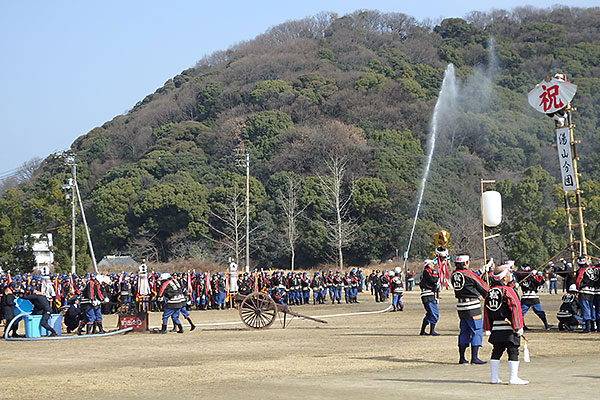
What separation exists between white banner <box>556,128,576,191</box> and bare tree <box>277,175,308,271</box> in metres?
38.6

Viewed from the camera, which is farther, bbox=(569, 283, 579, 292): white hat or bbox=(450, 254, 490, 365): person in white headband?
bbox=(569, 283, 579, 292): white hat

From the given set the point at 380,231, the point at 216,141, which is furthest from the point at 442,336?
the point at 216,141

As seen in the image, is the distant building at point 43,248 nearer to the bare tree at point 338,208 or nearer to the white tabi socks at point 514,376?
the bare tree at point 338,208

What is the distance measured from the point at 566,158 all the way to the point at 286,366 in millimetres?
9185

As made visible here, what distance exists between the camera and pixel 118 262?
6269 centimetres

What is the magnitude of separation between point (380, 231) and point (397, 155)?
939 cm

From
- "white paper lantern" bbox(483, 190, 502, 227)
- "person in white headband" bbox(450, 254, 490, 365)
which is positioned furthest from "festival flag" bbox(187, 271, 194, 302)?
"person in white headband" bbox(450, 254, 490, 365)

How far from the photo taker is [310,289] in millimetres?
38219

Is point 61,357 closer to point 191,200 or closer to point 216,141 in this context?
point 191,200

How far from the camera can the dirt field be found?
1016 cm

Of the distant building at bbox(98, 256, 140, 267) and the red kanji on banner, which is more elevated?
the red kanji on banner

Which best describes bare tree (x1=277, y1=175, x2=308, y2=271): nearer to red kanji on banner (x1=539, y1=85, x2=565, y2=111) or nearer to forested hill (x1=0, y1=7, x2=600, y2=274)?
forested hill (x1=0, y1=7, x2=600, y2=274)

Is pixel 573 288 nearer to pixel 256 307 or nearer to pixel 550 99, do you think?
pixel 550 99

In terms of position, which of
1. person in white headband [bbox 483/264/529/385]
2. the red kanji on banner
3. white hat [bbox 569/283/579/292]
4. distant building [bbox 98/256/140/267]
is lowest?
person in white headband [bbox 483/264/529/385]
